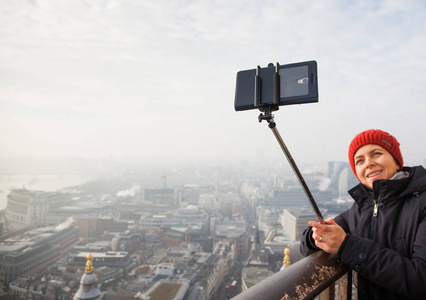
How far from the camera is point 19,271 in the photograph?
785 cm

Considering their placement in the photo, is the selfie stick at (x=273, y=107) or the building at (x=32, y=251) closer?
the selfie stick at (x=273, y=107)

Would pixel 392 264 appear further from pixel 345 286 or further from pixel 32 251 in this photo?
pixel 32 251

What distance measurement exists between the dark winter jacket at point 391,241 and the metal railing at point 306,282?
0.03 metres

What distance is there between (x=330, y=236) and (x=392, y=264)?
0.40ft

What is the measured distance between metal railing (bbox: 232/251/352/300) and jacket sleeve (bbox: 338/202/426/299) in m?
0.04

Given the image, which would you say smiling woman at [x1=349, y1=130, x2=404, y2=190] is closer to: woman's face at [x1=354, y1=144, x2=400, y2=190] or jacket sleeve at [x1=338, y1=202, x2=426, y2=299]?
woman's face at [x1=354, y1=144, x2=400, y2=190]

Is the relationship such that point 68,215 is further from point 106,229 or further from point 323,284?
point 323,284

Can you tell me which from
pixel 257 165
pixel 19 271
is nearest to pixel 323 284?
pixel 19 271

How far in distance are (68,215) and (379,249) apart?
1738 cm

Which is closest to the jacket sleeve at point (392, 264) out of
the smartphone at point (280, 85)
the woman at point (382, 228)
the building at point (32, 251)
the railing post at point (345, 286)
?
the woman at point (382, 228)

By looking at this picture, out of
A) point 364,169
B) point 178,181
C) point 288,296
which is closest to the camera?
point 288,296

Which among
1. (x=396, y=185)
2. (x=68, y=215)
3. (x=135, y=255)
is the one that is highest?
(x=396, y=185)

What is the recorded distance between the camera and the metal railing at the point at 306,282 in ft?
1.57

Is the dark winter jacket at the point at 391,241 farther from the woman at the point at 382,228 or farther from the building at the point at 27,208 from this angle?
the building at the point at 27,208
